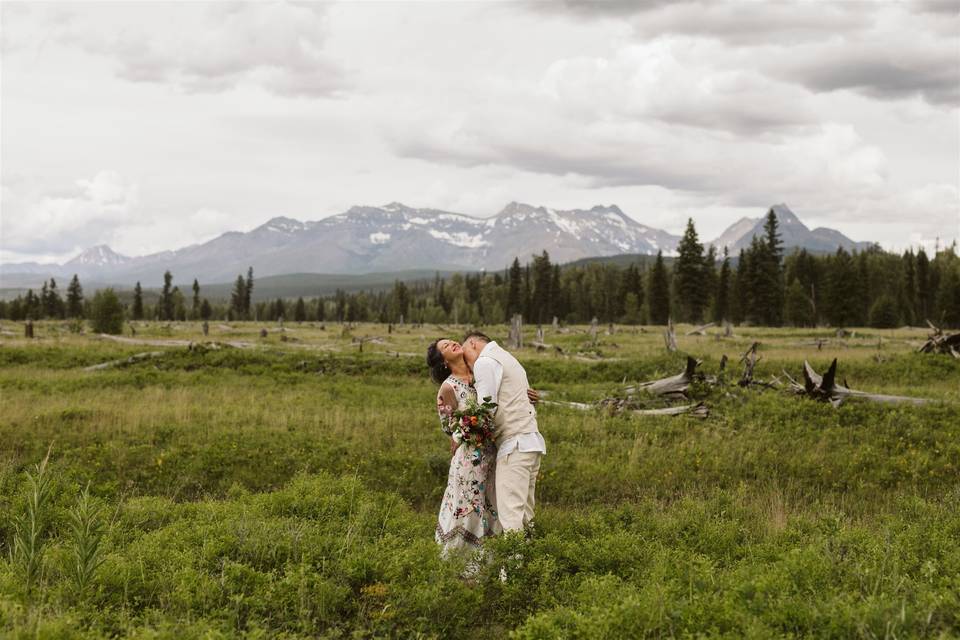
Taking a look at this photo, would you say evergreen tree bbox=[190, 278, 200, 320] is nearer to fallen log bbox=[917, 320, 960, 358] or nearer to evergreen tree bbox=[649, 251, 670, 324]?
evergreen tree bbox=[649, 251, 670, 324]

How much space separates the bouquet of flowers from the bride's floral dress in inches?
7.2

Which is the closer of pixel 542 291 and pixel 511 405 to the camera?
pixel 511 405

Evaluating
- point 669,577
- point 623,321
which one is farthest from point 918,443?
point 623,321

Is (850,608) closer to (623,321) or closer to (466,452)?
(466,452)

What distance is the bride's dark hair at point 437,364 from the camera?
24.4ft

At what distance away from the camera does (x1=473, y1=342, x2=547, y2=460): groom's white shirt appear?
665cm

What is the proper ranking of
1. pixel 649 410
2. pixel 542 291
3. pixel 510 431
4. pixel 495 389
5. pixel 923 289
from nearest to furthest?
pixel 495 389
pixel 510 431
pixel 649 410
pixel 923 289
pixel 542 291

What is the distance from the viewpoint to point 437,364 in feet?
24.6

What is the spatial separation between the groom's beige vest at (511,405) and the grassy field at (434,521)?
4.00 ft

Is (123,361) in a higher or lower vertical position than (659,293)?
lower

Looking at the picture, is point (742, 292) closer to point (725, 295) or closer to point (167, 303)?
point (725, 295)

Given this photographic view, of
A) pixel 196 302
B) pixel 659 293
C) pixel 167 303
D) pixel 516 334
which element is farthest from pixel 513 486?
pixel 167 303

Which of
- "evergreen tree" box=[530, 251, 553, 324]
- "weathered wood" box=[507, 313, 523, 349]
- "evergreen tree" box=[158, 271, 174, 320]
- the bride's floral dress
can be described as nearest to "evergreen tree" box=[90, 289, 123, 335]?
"weathered wood" box=[507, 313, 523, 349]

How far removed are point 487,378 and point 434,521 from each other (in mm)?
2708
